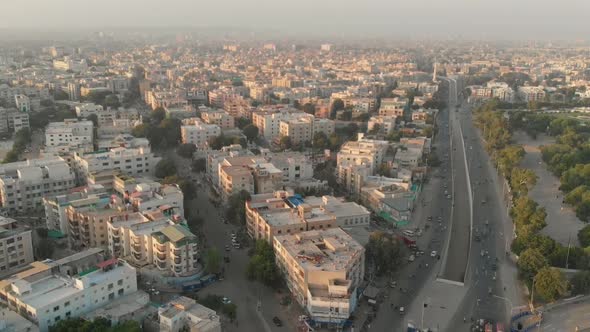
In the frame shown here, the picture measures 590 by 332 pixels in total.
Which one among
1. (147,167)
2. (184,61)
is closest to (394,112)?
(147,167)

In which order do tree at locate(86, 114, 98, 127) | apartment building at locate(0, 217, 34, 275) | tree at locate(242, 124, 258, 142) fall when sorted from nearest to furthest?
apartment building at locate(0, 217, 34, 275), tree at locate(242, 124, 258, 142), tree at locate(86, 114, 98, 127)

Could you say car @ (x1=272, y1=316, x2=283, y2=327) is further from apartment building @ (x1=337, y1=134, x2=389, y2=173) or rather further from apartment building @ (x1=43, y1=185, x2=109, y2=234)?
apartment building @ (x1=337, y1=134, x2=389, y2=173)

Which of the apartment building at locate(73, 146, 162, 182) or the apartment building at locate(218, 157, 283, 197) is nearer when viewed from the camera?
the apartment building at locate(218, 157, 283, 197)

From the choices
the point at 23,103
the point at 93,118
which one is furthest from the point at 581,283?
the point at 23,103

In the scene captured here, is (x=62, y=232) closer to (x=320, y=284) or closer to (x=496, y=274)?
(x=320, y=284)

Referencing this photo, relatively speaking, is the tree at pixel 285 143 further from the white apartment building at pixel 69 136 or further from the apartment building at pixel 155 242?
the apartment building at pixel 155 242

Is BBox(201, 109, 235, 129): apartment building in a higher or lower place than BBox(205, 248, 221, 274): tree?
higher

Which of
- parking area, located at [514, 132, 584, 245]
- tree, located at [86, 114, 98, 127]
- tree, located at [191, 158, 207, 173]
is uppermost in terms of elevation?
tree, located at [86, 114, 98, 127]

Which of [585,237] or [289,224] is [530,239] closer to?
[585,237]

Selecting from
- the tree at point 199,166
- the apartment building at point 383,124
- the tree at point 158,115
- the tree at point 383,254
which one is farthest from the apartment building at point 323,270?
the tree at point 158,115

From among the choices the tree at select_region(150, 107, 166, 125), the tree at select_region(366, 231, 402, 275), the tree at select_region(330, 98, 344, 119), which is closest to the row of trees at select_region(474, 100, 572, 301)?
the tree at select_region(366, 231, 402, 275)
